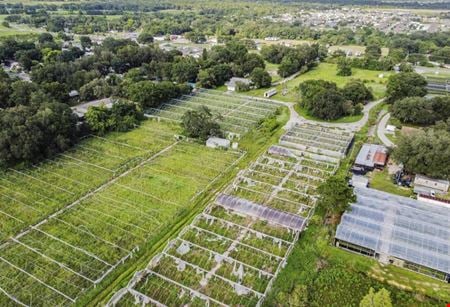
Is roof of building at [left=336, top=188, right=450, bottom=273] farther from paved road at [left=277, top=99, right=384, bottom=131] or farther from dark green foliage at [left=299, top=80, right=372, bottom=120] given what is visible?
dark green foliage at [left=299, top=80, right=372, bottom=120]

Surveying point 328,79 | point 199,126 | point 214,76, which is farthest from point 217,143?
point 328,79

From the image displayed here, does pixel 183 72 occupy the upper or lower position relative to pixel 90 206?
upper

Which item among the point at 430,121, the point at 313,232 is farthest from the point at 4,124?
the point at 430,121

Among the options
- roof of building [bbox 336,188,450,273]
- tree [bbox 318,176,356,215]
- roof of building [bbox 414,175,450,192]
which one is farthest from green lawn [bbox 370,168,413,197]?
tree [bbox 318,176,356,215]

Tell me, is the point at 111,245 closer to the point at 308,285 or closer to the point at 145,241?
the point at 145,241

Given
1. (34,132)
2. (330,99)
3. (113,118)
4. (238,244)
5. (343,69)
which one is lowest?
(238,244)

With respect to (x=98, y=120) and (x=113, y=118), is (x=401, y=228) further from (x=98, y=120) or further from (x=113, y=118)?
(x=98, y=120)

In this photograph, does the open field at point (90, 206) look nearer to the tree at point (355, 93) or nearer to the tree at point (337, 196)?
the tree at point (337, 196)
